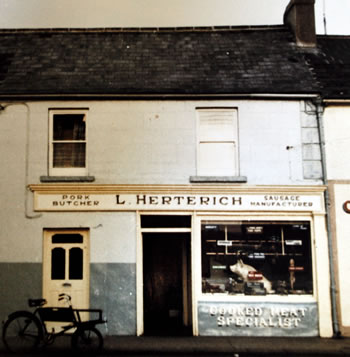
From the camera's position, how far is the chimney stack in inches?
576

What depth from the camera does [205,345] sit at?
426 inches

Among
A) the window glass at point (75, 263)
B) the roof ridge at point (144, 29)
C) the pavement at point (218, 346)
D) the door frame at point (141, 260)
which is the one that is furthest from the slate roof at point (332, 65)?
the window glass at point (75, 263)

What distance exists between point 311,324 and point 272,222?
2.68 metres

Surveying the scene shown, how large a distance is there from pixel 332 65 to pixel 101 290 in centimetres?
913

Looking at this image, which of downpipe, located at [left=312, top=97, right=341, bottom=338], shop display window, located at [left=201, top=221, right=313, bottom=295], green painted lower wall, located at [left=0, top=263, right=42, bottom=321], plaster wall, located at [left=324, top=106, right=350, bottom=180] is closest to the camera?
downpipe, located at [left=312, top=97, right=341, bottom=338]

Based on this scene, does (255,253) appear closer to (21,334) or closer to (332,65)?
(21,334)

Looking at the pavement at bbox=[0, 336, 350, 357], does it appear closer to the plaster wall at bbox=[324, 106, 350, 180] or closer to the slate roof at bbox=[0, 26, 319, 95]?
the plaster wall at bbox=[324, 106, 350, 180]

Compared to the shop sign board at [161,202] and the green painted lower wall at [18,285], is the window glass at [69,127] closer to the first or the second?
the shop sign board at [161,202]

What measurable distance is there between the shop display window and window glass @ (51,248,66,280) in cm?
361

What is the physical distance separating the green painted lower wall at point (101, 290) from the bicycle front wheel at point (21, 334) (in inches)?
20.9

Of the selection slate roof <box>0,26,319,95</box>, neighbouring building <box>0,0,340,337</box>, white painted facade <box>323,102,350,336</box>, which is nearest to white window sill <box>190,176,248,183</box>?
neighbouring building <box>0,0,340,337</box>

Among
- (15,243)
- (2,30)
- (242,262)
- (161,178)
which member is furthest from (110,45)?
(242,262)

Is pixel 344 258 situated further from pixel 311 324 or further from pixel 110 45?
pixel 110 45

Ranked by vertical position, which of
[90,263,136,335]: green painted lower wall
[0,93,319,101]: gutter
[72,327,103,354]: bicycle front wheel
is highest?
[0,93,319,101]: gutter
